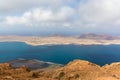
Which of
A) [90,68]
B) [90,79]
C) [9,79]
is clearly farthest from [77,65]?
[9,79]

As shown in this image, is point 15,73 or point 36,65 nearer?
point 15,73

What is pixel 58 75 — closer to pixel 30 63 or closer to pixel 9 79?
pixel 9 79

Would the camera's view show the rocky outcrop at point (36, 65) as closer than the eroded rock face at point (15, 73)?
No

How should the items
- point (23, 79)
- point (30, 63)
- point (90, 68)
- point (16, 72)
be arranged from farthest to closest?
1. point (30, 63)
2. point (90, 68)
3. point (16, 72)
4. point (23, 79)

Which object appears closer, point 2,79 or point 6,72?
point 2,79

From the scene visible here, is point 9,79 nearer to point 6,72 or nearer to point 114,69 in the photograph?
point 6,72

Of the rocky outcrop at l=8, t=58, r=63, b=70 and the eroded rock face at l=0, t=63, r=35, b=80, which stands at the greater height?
the eroded rock face at l=0, t=63, r=35, b=80

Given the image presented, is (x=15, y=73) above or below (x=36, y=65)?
above

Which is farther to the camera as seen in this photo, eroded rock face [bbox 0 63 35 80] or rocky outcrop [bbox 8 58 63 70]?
rocky outcrop [bbox 8 58 63 70]

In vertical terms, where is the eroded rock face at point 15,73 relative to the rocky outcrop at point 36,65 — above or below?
above

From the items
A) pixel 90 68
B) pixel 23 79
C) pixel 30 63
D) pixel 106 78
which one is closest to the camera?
pixel 106 78
